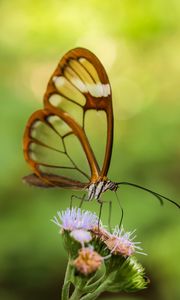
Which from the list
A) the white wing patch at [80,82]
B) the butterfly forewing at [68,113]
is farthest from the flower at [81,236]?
the white wing patch at [80,82]

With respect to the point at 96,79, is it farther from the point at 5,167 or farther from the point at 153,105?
the point at 153,105

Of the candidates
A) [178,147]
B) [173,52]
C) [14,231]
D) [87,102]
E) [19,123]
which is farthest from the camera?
[173,52]

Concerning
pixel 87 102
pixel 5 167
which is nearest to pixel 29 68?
pixel 5 167

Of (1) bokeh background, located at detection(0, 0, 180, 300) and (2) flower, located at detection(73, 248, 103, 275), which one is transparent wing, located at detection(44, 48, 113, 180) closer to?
(2) flower, located at detection(73, 248, 103, 275)

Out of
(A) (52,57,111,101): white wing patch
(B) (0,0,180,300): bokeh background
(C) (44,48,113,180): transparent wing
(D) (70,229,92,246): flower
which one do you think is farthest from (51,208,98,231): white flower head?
(B) (0,0,180,300): bokeh background

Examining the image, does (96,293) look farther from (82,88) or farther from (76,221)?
(82,88)

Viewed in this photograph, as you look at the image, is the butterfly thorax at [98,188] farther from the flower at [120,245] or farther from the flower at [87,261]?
the flower at [87,261]
